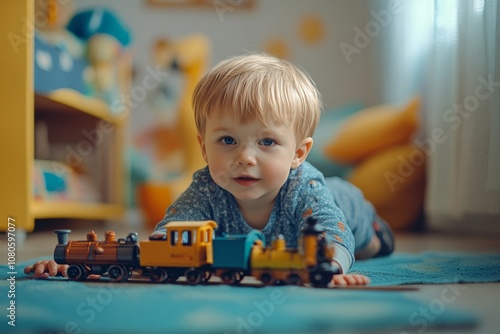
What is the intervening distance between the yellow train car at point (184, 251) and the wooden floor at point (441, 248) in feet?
0.86

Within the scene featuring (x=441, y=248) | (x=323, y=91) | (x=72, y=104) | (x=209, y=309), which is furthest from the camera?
(x=323, y=91)

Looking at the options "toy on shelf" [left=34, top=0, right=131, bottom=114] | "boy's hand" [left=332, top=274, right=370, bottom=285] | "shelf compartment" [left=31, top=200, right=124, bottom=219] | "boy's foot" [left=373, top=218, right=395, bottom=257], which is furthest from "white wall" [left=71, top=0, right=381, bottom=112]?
"boy's hand" [left=332, top=274, right=370, bottom=285]

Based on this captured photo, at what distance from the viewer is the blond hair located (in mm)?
850

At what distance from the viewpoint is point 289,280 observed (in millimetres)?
753

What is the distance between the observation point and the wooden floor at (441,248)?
2.09 ft

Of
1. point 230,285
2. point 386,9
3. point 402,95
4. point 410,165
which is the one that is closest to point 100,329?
point 230,285

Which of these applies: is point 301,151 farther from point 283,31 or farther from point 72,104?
point 283,31

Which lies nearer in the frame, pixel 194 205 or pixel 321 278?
pixel 321 278

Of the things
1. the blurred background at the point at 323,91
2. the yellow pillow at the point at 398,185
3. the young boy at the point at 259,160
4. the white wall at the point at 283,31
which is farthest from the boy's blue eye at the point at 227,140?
the white wall at the point at 283,31

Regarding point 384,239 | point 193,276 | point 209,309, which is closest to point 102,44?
point 384,239

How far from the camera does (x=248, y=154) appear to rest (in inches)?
33.0

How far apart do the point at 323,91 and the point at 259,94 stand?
1907mm

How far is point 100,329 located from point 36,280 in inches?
11.9

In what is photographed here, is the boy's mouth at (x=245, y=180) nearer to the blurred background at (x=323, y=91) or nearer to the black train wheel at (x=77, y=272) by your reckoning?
the black train wheel at (x=77, y=272)
